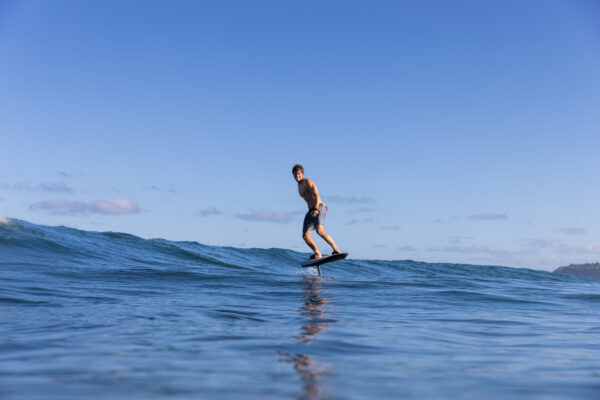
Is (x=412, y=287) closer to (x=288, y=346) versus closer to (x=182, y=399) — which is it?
(x=288, y=346)

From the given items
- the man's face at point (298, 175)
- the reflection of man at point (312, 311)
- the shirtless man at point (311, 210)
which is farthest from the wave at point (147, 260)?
the man's face at point (298, 175)

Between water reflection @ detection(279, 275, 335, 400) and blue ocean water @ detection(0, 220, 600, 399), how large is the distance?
0.02 m

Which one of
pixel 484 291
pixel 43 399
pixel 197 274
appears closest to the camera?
pixel 43 399

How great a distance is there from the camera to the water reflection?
9.19 feet

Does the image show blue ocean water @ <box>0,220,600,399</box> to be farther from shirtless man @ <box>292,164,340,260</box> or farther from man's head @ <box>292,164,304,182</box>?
man's head @ <box>292,164,304,182</box>

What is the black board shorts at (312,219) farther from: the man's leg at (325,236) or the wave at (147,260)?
the wave at (147,260)

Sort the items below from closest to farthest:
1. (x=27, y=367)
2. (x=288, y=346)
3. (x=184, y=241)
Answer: (x=27, y=367) < (x=288, y=346) < (x=184, y=241)

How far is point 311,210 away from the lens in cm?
1187

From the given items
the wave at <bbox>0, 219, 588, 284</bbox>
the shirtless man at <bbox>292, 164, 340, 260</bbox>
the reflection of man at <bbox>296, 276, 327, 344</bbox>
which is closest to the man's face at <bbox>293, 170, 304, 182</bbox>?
the shirtless man at <bbox>292, 164, 340, 260</bbox>

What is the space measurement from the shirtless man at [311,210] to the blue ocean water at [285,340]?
1.20 m

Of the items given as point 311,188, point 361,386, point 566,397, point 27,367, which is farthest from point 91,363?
point 311,188

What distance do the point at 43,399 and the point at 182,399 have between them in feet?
2.23

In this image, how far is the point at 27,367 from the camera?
10.6ft

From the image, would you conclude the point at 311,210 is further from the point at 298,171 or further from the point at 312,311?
the point at 312,311
